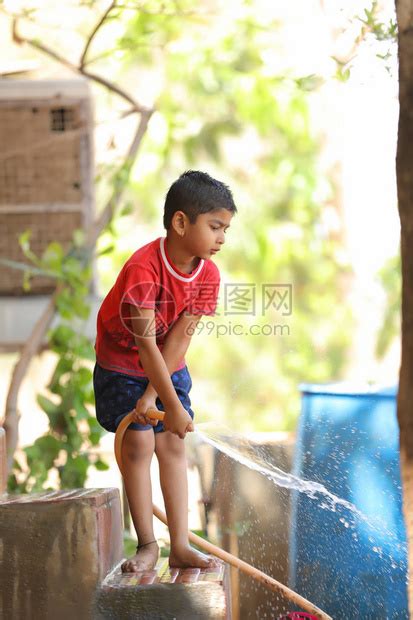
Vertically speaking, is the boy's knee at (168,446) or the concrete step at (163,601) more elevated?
the boy's knee at (168,446)

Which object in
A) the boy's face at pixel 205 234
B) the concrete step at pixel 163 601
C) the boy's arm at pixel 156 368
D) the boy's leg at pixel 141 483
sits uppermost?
the boy's face at pixel 205 234

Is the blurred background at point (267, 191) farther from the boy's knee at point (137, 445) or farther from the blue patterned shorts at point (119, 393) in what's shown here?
the boy's knee at point (137, 445)

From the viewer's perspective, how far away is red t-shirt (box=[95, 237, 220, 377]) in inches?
108

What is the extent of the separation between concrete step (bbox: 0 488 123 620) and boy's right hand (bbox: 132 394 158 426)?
0.27 m

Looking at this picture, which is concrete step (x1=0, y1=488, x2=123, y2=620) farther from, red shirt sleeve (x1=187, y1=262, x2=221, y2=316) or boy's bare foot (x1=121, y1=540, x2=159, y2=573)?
red shirt sleeve (x1=187, y1=262, x2=221, y2=316)

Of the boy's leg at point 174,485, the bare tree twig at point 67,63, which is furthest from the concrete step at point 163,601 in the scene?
the bare tree twig at point 67,63

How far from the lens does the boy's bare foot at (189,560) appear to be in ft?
8.77

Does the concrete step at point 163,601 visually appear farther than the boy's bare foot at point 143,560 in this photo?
No

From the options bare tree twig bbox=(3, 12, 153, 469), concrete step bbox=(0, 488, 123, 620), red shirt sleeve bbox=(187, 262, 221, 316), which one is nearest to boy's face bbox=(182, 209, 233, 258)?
red shirt sleeve bbox=(187, 262, 221, 316)

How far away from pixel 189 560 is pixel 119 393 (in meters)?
0.53

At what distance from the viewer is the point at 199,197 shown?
2742 mm

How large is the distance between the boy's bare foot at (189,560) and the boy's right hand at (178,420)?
36 cm

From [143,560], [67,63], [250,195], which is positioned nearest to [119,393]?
[143,560]

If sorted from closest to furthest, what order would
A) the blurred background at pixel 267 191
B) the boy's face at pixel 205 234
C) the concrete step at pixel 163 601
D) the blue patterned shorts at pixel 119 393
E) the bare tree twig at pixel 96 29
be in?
the concrete step at pixel 163 601 → the boy's face at pixel 205 234 → the blue patterned shorts at pixel 119 393 → the bare tree twig at pixel 96 29 → the blurred background at pixel 267 191
